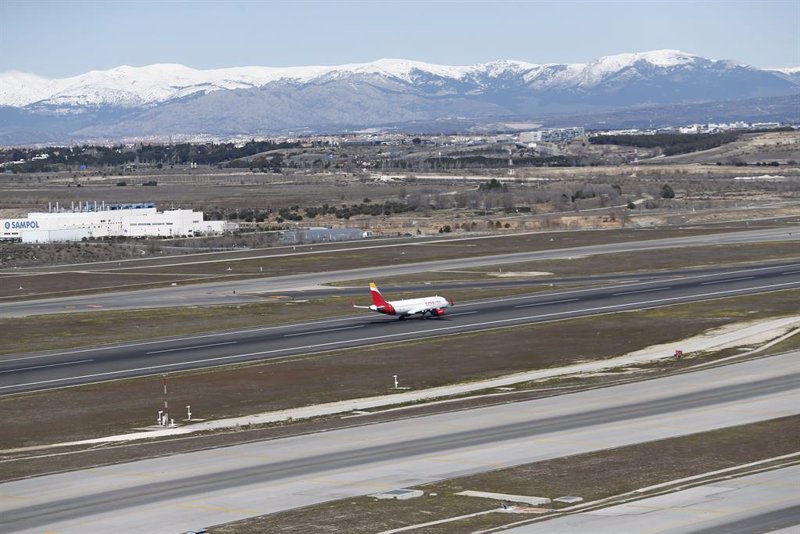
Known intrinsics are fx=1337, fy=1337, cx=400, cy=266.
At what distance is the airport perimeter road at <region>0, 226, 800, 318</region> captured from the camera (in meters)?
121

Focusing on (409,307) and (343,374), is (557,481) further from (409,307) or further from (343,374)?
(409,307)

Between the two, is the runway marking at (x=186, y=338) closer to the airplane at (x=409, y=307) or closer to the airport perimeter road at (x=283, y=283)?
the airplane at (x=409, y=307)

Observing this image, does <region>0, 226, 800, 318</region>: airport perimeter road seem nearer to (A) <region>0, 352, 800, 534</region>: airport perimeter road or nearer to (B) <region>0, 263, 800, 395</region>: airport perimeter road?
(B) <region>0, 263, 800, 395</region>: airport perimeter road

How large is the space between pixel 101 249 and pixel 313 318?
281ft

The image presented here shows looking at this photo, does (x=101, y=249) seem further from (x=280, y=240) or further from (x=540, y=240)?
(x=540, y=240)

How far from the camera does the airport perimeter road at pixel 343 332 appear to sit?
86812 millimetres

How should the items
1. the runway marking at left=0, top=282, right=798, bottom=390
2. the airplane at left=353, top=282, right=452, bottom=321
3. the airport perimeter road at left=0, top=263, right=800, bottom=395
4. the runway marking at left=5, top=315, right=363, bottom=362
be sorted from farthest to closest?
the airplane at left=353, top=282, right=452, bottom=321, the runway marking at left=5, top=315, right=363, bottom=362, the airport perimeter road at left=0, top=263, right=800, bottom=395, the runway marking at left=0, top=282, right=798, bottom=390

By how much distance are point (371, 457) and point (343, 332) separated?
42547 mm

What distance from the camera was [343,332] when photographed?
99.8 m

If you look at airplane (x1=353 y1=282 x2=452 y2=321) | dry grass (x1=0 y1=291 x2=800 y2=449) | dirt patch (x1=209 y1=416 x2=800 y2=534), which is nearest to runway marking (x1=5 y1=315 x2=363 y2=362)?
airplane (x1=353 y1=282 x2=452 y2=321)

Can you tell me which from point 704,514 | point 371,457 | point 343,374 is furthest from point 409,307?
point 704,514

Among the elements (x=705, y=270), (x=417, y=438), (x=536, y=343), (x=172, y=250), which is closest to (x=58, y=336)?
(x=536, y=343)

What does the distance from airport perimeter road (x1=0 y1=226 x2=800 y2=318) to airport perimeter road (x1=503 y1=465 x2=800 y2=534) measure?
75557mm

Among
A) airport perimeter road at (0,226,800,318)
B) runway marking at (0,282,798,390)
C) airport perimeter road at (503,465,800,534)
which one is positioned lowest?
airport perimeter road at (0,226,800,318)
